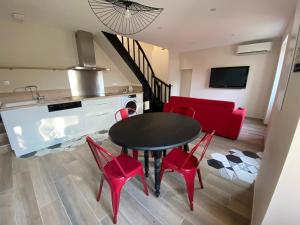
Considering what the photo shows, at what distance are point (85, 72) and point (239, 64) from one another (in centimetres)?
498

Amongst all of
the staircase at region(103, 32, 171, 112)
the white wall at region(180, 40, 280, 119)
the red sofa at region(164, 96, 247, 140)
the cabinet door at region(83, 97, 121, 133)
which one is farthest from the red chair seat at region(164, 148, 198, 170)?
the white wall at region(180, 40, 280, 119)

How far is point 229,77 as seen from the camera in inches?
187

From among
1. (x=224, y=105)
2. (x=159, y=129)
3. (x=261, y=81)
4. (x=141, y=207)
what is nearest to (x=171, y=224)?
(x=141, y=207)

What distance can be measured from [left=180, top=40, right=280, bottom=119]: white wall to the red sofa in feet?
6.81

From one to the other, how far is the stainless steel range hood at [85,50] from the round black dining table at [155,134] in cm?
245

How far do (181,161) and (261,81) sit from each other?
4.55 m

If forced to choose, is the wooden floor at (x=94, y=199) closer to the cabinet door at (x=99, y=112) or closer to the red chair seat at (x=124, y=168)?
the red chair seat at (x=124, y=168)

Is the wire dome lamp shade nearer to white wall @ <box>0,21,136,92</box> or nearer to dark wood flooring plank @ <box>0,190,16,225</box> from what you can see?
white wall @ <box>0,21,136,92</box>

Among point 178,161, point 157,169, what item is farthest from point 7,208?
point 178,161

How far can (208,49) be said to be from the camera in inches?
201

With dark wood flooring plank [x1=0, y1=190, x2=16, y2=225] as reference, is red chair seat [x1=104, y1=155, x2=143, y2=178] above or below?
above

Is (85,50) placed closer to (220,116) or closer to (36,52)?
(36,52)

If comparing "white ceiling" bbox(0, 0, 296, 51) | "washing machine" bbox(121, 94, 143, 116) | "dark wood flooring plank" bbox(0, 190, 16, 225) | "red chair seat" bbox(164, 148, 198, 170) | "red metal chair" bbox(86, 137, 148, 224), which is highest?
"white ceiling" bbox(0, 0, 296, 51)

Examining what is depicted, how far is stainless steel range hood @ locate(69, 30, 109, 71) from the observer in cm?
326
